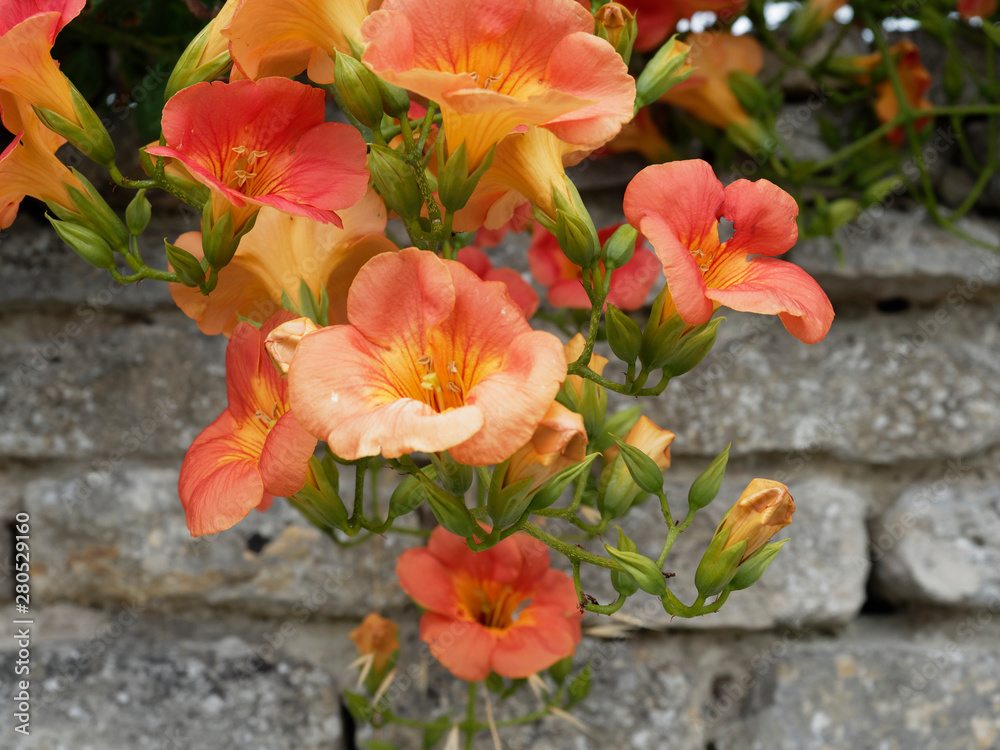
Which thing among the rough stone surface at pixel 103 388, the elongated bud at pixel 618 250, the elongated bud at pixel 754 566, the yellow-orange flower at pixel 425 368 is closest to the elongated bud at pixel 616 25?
the elongated bud at pixel 618 250

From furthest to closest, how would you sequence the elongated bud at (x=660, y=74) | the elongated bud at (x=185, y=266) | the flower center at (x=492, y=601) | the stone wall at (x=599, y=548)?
1. the stone wall at (x=599, y=548)
2. the flower center at (x=492, y=601)
3. the elongated bud at (x=660, y=74)
4. the elongated bud at (x=185, y=266)

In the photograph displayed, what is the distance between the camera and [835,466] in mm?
971

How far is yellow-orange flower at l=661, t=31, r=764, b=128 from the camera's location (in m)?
0.92

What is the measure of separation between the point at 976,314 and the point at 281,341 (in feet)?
3.08

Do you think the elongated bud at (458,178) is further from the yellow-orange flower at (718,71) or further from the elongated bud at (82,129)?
the yellow-orange flower at (718,71)

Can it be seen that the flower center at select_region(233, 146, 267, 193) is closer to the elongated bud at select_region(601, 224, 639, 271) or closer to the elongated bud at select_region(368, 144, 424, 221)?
the elongated bud at select_region(368, 144, 424, 221)

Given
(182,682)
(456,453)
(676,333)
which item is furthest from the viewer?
(182,682)

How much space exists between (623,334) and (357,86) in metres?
0.21

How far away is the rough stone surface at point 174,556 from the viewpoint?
34.8 inches

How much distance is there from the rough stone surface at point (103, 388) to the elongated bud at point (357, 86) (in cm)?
53

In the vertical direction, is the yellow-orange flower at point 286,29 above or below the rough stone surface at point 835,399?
above

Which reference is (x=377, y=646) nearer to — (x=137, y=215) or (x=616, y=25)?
(x=137, y=215)

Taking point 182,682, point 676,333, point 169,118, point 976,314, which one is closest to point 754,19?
point 976,314

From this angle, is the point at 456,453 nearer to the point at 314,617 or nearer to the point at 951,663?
the point at 314,617
